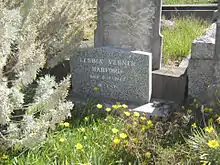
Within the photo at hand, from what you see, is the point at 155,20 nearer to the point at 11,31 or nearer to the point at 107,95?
the point at 107,95

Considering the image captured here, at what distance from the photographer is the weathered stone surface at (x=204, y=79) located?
2990mm

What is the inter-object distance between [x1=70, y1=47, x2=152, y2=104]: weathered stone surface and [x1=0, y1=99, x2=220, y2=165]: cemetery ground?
543 mm

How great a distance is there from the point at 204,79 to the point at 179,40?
1.59m

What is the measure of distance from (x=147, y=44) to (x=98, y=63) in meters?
0.64

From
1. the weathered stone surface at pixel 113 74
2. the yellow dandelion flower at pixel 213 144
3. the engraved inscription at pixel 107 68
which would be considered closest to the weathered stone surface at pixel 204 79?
the weathered stone surface at pixel 113 74

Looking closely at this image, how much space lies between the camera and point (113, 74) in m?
3.42

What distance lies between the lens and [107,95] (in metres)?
3.51

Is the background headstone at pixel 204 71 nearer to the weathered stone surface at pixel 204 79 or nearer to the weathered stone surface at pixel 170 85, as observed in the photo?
the weathered stone surface at pixel 204 79

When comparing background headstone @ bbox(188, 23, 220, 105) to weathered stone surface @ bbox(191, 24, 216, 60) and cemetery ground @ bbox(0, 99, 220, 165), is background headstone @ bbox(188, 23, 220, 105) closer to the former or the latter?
weathered stone surface @ bbox(191, 24, 216, 60)

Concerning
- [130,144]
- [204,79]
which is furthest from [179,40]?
[130,144]

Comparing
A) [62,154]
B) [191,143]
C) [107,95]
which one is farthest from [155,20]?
[62,154]

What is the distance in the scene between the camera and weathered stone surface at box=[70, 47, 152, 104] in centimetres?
327

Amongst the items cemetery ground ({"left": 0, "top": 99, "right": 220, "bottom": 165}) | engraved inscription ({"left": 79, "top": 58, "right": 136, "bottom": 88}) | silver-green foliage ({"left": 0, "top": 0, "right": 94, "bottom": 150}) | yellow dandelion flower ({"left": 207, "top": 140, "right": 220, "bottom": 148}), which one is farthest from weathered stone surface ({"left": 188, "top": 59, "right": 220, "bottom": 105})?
silver-green foliage ({"left": 0, "top": 0, "right": 94, "bottom": 150})

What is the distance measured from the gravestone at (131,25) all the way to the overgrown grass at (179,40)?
24.4 inches
